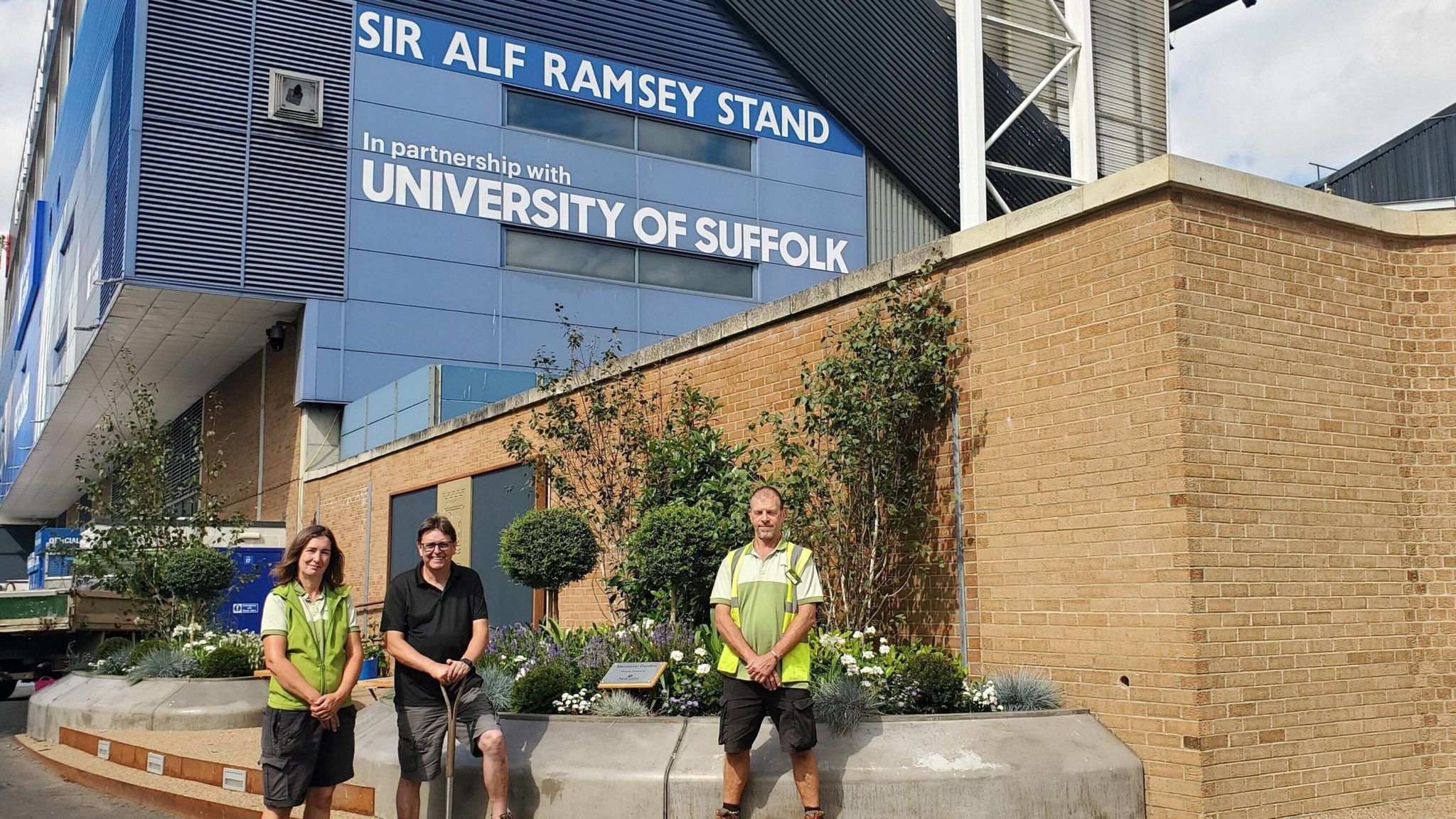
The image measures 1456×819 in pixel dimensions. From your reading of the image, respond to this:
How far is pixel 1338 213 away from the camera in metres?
8.26

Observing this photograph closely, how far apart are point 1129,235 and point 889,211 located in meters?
23.2

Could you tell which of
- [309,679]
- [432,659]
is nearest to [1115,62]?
[432,659]

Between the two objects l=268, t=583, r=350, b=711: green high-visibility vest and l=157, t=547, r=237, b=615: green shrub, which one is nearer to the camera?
l=268, t=583, r=350, b=711: green high-visibility vest

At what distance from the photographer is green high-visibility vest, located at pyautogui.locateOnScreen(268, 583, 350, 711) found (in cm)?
605

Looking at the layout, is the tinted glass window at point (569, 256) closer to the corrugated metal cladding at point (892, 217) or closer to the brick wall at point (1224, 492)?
the corrugated metal cladding at point (892, 217)

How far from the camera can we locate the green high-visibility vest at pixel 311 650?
605 cm

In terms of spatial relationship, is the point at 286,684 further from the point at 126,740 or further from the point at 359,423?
the point at 359,423

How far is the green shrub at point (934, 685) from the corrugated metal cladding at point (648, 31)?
21679mm

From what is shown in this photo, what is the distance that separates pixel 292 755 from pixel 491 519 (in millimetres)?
10824

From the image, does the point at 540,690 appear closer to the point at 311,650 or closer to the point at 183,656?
the point at 311,650

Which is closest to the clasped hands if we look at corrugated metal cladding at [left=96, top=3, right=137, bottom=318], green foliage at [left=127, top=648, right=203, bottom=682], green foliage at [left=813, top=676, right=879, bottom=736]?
green foliage at [left=813, top=676, right=879, bottom=736]

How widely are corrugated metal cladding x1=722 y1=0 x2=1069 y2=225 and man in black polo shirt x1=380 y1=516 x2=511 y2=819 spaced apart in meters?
23.6

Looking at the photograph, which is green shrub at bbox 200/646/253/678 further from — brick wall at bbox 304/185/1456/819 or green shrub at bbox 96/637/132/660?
brick wall at bbox 304/185/1456/819

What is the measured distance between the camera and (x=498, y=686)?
8.74m
